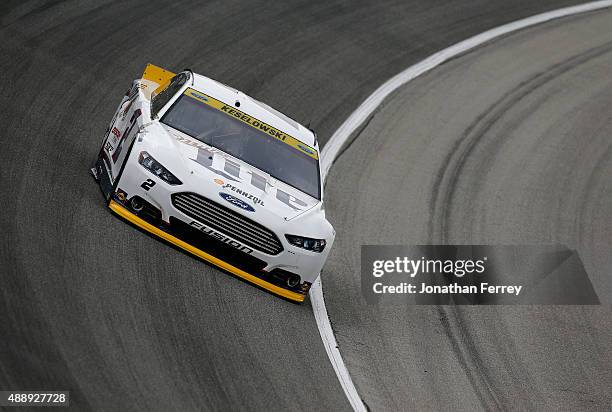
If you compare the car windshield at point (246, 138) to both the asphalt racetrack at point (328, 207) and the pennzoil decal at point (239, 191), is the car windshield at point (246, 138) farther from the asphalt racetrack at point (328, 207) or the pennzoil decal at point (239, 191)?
the asphalt racetrack at point (328, 207)

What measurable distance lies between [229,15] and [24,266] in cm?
907

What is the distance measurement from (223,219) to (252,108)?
2.07m

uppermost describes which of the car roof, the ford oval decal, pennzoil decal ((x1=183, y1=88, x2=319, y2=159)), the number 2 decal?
the car roof

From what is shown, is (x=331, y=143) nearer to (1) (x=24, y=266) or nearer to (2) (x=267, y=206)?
(2) (x=267, y=206)

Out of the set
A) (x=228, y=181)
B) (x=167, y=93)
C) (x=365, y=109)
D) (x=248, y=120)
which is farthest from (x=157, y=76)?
(x=365, y=109)

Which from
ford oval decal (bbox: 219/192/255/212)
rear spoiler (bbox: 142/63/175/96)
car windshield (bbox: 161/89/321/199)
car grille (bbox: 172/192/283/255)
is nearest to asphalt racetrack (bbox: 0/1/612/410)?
car grille (bbox: 172/192/283/255)

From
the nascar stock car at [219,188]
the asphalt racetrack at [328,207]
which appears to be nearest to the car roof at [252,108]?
the nascar stock car at [219,188]

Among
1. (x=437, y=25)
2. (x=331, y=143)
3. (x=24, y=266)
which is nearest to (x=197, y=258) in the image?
(x=24, y=266)

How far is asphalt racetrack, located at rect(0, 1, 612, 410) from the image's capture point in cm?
912

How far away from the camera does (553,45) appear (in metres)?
19.9

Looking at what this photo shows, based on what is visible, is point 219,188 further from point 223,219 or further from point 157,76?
point 157,76

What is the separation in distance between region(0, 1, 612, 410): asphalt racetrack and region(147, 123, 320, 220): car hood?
882 millimetres

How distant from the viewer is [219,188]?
33.4ft

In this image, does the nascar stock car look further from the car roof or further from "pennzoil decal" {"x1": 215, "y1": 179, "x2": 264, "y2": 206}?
the car roof
